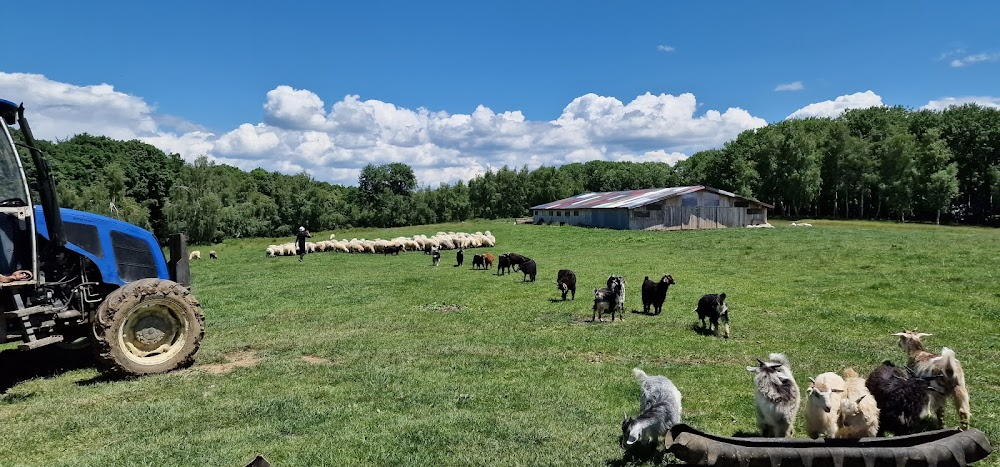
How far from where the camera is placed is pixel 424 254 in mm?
36000

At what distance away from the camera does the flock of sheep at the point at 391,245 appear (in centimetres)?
3847

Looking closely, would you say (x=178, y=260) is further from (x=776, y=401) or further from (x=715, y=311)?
(x=715, y=311)

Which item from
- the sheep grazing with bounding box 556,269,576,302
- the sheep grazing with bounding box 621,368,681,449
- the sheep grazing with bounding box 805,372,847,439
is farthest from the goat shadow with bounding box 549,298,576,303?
the sheep grazing with bounding box 805,372,847,439

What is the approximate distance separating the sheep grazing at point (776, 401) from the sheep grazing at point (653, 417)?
33.9 inches

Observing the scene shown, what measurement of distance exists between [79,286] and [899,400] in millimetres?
11209

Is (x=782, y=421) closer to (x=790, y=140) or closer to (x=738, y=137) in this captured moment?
(x=790, y=140)

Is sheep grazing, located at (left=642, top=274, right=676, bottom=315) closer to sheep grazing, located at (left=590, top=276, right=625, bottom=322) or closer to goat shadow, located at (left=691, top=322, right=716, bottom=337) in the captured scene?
sheep grazing, located at (left=590, top=276, right=625, bottom=322)

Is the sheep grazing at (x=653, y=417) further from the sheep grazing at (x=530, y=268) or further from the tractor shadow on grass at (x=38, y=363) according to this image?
the sheep grazing at (x=530, y=268)

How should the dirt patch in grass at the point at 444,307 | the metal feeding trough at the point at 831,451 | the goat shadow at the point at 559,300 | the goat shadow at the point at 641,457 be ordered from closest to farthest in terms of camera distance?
the metal feeding trough at the point at 831,451 → the goat shadow at the point at 641,457 → the dirt patch in grass at the point at 444,307 → the goat shadow at the point at 559,300

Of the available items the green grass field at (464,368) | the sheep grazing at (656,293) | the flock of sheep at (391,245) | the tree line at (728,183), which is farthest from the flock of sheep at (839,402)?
the tree line at (728,183)

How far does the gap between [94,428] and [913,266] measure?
25537mm

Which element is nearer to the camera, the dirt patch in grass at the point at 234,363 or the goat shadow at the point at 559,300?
the dirt patch in grass at the point at 234,363

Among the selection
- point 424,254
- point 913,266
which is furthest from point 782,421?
point 424,254

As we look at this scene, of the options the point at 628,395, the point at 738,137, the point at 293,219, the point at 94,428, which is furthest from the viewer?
the point at 738,137
